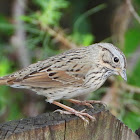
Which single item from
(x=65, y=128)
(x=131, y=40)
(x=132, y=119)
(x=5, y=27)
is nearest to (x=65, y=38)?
(x=131, y=40)

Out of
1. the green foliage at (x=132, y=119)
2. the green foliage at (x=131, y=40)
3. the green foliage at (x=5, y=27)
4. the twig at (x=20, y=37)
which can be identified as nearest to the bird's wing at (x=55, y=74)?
the green foliage at (x=132, y=119)

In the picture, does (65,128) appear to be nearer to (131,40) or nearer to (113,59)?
(113,59)

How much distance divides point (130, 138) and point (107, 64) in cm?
130

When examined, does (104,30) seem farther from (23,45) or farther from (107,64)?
(107,64)

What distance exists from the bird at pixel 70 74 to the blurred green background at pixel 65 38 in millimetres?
1062

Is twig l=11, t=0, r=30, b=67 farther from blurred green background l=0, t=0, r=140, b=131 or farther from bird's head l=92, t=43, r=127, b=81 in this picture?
bird's head l=92, t=43, r=127, b=81

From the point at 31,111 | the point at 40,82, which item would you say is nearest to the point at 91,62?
the point at 40,82

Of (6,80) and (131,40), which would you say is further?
(131,40)

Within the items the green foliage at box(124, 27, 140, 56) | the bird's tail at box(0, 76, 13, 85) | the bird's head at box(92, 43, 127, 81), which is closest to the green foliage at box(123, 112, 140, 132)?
the green foliage at box(124, 27, 140, 56)

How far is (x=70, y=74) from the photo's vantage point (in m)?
4.68

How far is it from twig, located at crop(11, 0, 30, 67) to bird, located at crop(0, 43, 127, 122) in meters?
2.32

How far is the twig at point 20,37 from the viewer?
703 centimetres

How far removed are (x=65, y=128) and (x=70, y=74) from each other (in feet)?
4.65

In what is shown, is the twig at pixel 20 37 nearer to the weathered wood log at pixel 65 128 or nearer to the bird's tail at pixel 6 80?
the bird's tail at pixel 6 80
